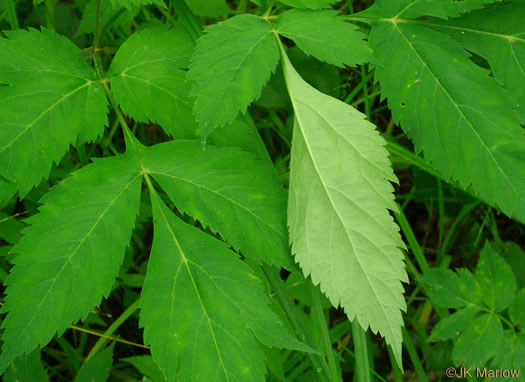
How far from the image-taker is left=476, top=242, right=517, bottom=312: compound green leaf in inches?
70.5

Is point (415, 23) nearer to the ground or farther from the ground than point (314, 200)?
farther from the ground

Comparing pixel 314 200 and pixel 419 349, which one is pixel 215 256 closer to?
pixel 314 200

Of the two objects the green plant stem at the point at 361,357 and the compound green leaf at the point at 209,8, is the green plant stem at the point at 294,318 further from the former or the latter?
the compound green leaf at the point at 209,8

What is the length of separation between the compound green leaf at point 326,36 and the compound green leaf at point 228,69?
0.21 ft

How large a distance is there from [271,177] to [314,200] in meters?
0.13

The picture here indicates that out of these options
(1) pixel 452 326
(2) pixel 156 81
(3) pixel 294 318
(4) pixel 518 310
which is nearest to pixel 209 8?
(2) pixel 156 81

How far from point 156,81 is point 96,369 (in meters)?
0.87

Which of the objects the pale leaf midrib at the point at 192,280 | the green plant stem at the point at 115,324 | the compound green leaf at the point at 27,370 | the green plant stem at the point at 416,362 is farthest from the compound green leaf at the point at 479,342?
the compound green leaf at the point at 27,370

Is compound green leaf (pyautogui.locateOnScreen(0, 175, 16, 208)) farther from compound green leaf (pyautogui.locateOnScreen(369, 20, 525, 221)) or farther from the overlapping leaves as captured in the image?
the overlapping leaves

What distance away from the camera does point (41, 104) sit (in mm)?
1282

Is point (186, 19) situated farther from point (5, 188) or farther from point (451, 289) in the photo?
point (451, 289)

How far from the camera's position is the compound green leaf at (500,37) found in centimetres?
135

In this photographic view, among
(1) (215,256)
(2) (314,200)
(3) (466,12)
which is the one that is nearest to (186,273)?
(1) (215,256)

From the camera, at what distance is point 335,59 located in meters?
1.24
